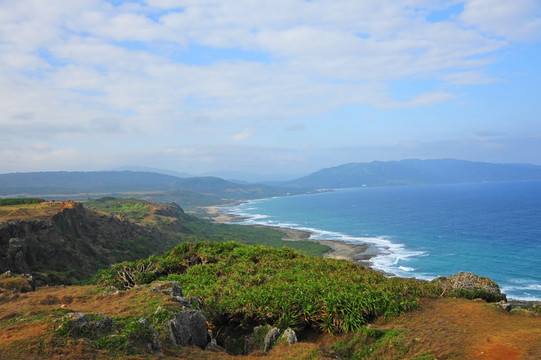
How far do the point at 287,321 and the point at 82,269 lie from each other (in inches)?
1277

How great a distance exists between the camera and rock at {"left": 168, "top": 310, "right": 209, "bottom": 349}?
10305 millimetres

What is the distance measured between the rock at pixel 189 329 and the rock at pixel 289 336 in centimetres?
291

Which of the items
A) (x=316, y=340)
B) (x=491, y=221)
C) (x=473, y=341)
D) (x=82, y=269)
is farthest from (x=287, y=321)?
(x=491, y=221)

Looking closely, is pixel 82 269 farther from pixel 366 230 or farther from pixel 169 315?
pixel 366 230

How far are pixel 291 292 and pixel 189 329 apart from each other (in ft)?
15.5

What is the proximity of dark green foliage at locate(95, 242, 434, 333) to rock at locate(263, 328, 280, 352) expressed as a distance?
0.78 meters

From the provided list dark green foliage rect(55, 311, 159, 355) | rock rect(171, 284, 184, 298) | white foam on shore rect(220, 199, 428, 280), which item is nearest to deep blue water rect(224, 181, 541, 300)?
white foam on shore rect(220, 199, 428, 280)

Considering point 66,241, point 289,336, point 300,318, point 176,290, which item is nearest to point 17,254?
point 66,241

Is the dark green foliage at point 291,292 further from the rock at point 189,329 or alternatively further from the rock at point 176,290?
the rock at point 189,329

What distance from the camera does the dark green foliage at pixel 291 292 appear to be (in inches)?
482

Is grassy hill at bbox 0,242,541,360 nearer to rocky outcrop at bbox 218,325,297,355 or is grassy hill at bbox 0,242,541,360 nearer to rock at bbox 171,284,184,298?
rocky outcrop at bbox 218,325,297,355

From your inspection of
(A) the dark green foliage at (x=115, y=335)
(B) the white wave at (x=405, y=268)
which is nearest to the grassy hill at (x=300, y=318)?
(A) the dark green foliage at (x=115, y=335)

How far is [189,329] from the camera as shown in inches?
429

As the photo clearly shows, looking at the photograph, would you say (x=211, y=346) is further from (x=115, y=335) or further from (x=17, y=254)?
(x=17, y=254)
